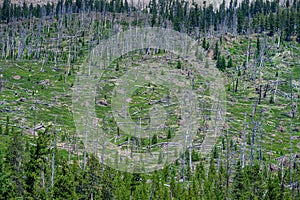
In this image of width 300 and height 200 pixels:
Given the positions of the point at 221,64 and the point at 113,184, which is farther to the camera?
the point at 221,64

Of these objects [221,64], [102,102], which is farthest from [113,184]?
[221,64]

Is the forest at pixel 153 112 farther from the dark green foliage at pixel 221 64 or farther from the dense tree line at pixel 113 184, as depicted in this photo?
the dark green foliage at pixel 221 64

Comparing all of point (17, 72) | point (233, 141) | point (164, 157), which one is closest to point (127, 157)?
point (164, 157)

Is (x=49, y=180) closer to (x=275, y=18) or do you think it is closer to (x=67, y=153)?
(x=67, y=153)

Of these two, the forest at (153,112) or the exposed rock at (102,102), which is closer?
the forest at (153,112)

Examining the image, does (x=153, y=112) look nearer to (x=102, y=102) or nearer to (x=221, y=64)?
(x=102, y=102)

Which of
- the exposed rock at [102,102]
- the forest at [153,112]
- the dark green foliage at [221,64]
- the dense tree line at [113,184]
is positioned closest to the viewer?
the dense tree line at [113,184]

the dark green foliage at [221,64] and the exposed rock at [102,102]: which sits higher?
the dark green foliage at [221,64]

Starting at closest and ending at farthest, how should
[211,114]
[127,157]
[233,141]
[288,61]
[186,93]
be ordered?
[127,157], [233,141], [211,114], [186,93], [288,61]

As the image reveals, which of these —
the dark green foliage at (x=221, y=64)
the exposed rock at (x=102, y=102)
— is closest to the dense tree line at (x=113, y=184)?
the exposed rock at (x=102, y=102)
